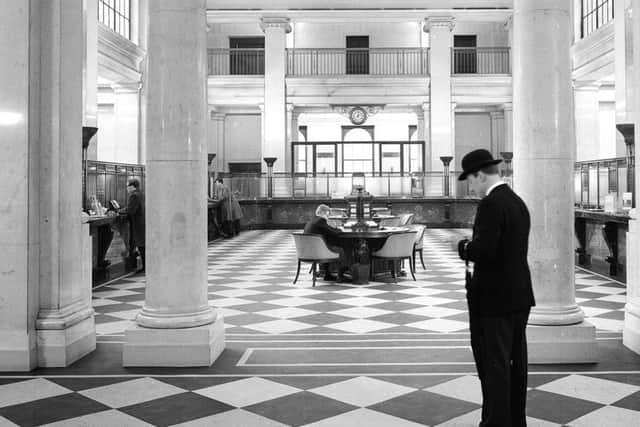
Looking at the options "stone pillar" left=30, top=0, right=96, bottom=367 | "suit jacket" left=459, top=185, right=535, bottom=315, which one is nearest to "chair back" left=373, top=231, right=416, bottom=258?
"stone pillar" left=30, top=0, right=96, bottom=367

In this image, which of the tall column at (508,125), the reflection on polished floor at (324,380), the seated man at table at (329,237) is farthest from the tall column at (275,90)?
the reflection on polished floor at (324,380)

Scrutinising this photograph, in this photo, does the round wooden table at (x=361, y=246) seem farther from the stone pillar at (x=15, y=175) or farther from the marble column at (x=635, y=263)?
the stone pillar at (x=15, y=175)

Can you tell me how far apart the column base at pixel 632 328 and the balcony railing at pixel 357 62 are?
21.9 metres

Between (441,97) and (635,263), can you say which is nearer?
(635,263)

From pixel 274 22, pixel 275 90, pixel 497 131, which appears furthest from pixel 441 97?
pixel 274 22

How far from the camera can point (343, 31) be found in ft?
93.3

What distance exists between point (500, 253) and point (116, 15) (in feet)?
57.9

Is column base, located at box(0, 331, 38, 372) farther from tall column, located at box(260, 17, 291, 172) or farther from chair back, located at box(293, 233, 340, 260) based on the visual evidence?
tall column, located at box(260, 17, 291, 172)

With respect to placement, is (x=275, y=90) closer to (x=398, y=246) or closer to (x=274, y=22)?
(x=274, y=22)

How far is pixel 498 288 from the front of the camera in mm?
3182

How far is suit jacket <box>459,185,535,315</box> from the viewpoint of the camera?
3143 millimetres

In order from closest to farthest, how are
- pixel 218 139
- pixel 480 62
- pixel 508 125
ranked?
1. pixel 508 125
2. pixel 480 62
3. pixel 218 139

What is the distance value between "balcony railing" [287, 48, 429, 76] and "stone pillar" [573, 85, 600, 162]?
6761 millimetres

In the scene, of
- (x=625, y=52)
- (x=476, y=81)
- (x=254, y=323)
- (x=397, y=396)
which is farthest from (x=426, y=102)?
(x=397, y=396)
